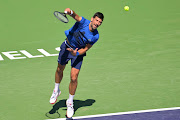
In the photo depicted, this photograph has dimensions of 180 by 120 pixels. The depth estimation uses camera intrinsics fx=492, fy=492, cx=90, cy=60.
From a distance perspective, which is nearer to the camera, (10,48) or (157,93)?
(157,93)

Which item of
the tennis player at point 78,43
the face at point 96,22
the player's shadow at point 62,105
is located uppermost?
the face at point 96,22

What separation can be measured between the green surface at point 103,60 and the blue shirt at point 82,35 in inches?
64.2

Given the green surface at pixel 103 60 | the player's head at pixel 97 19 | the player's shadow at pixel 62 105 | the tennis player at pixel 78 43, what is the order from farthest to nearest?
the green surface at pixel 103 60
the player's shadow at pixel 62 105
the tennis player at pixel 78 43
the player's head at pixel 97 19

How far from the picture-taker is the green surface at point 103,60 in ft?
39.7

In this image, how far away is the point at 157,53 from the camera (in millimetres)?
16172

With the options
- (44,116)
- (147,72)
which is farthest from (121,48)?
(44,116)

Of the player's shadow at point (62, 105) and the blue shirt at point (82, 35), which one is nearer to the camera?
the blue shirt at point (82, 35)

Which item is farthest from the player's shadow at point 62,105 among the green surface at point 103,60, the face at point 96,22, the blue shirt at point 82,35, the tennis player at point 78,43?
the face at point 96,22

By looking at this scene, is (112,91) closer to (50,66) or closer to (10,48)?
(50,66)

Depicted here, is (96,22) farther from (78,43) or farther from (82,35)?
(78,43)

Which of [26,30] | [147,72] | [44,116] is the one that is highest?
[26,30]

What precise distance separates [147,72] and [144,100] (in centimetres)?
229

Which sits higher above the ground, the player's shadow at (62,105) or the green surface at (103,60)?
the green surface at (103,60)

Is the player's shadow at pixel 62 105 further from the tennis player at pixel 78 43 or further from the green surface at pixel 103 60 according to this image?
the tennis player at pixel 78 43
